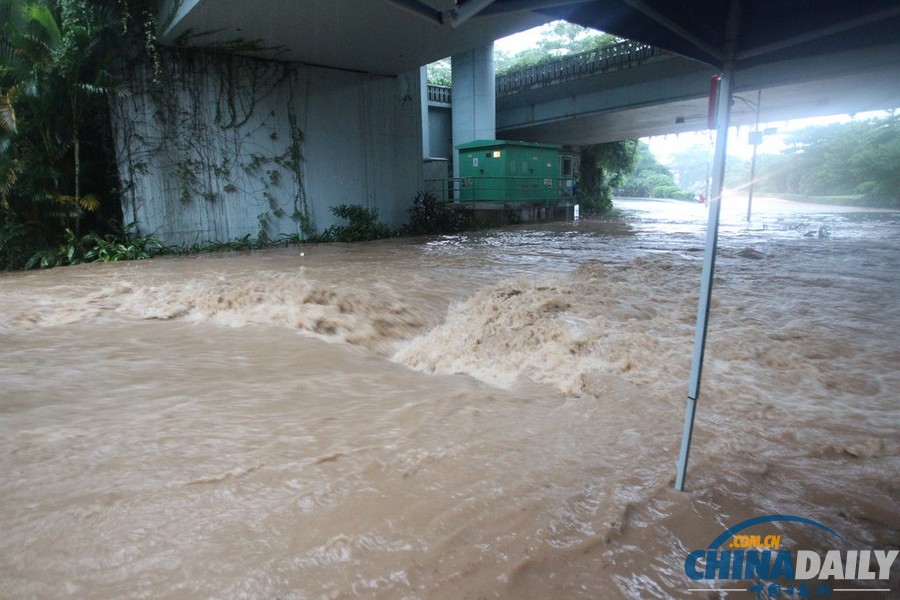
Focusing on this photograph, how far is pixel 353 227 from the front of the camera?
14.9 metres

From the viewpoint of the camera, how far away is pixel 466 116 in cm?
2144

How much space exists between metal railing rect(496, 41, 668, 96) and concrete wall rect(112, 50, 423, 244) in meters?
7.84

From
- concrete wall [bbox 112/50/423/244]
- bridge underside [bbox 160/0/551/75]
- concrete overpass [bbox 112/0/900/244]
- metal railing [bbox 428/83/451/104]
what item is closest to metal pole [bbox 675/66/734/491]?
concrete overpass [bbox 112/0/900/244]

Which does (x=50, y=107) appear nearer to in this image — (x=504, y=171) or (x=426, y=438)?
(x=426, y=438)

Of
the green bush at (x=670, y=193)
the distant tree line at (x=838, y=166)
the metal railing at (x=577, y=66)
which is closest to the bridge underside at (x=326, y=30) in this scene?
the metal railing at (x=577, y=66)

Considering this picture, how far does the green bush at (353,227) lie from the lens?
48.6 feet

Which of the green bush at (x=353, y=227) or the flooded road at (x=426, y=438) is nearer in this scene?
the flooded road at (x=426, y=438)

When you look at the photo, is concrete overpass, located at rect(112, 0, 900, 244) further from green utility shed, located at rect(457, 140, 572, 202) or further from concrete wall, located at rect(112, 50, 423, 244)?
green utility shed, located at rect(457, 140, 572, 202)

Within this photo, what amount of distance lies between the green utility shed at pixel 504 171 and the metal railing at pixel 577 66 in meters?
3.09

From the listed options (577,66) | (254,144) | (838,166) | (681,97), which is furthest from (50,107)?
(838,166)

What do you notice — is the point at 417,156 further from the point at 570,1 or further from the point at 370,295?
the point at 570,1

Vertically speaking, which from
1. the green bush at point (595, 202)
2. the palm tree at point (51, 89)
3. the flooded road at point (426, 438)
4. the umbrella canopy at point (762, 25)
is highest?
the palm tree at point (51, 89)

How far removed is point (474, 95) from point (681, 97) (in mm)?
7528

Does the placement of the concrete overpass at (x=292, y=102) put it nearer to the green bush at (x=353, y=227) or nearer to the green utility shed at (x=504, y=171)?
the green bush at (x=353, y=227)
